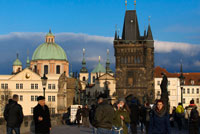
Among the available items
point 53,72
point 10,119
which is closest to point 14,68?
point 53,72

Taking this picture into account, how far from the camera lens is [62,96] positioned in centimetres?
9325

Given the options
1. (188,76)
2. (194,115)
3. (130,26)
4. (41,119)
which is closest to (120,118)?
(41,119)

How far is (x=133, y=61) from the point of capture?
102312mm

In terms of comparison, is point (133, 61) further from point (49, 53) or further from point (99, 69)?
point (99, 69)

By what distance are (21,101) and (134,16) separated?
31.5 meters

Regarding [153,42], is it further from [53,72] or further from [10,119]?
[10,119]

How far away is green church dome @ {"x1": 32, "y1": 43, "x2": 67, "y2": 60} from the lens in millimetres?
115438

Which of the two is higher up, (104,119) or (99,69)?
(99,69)

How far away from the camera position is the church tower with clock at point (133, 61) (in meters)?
101

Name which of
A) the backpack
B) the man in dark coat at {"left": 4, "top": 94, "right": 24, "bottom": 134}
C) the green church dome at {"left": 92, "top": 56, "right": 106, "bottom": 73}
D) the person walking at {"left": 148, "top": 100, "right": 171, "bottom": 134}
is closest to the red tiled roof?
the green church dome at {"left": 92, "top": 56, "right": 106, "bottom": 73}

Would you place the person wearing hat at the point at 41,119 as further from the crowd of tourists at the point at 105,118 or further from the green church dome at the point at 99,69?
the green church dome at the point at 99,69

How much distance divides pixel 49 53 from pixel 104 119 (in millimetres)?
105310

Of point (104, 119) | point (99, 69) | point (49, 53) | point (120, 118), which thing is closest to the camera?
point (104, 119)

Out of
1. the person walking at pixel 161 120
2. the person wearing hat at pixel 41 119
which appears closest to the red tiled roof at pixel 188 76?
the person wearing hat at pixel 41 119
